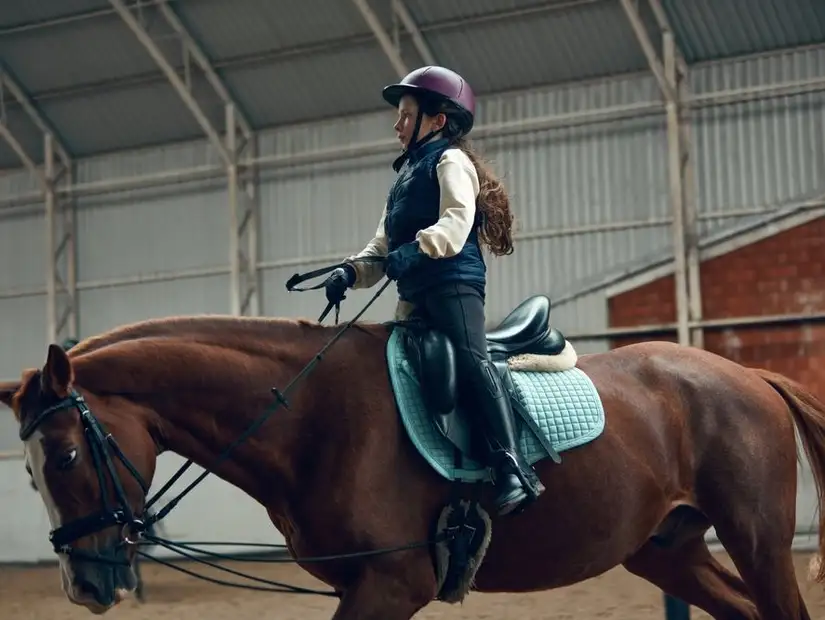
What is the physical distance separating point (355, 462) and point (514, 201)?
9.17 m

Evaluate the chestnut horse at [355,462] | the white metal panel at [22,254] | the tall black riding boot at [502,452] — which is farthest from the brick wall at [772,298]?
the tall black riding boot at [502,452]

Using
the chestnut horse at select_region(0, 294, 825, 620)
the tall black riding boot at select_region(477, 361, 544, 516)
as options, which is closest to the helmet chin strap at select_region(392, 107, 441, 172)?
the chestnut horse at select_region(0, 294, 825, 620)

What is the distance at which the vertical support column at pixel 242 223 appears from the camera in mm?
13359

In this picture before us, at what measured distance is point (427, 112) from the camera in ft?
11.6

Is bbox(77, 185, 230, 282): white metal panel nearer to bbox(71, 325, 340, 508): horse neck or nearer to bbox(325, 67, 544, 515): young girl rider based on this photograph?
bbox(325, 67, 544, 515): young girl rider

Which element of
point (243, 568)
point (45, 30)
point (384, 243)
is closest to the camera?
point (384, 243)

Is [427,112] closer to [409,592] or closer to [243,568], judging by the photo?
[409,592]

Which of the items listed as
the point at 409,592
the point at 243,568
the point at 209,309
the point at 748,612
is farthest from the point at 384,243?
the point at 209,309

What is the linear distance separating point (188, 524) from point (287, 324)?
8.59m

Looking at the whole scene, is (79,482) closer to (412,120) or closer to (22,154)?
(412,120)

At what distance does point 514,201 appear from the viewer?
40.0ft

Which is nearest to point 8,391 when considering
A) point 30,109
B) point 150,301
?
point 150,301

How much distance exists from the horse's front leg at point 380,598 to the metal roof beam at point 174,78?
34.9ft

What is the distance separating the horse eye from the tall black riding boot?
1.13 meters
